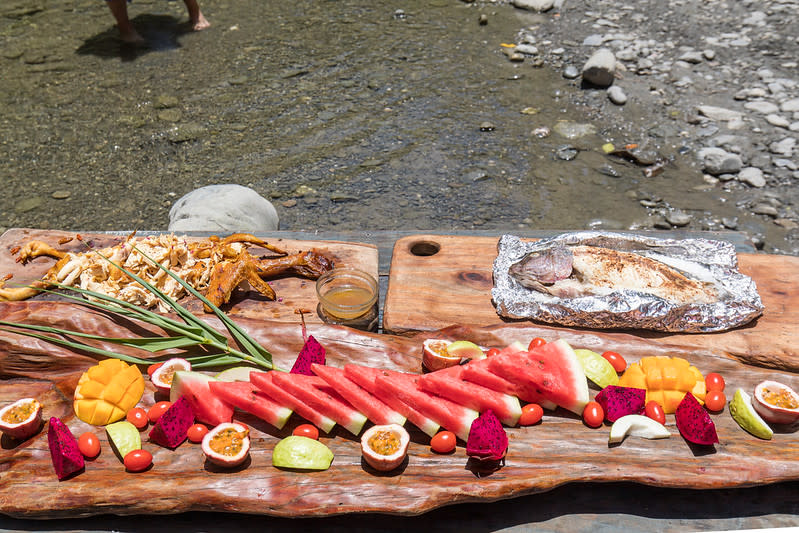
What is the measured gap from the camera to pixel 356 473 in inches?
120

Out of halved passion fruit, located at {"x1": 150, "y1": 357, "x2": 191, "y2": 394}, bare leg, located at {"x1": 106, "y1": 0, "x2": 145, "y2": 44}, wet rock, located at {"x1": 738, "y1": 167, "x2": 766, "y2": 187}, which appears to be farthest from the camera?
bare leg, located at {"x1": 106, "y1": 0, "x2": 145, "y2": 44}

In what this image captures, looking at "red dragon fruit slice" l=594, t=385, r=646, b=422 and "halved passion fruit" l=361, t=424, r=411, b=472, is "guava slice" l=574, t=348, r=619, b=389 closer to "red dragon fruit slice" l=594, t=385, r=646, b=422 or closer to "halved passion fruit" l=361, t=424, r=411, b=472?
"red dragon fruit slice" l=594, t=385, r=646, b=422

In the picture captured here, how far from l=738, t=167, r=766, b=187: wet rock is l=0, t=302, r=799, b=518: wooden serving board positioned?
17.2 ft

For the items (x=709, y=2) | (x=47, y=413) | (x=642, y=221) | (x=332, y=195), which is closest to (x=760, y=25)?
(x=709, y=2)

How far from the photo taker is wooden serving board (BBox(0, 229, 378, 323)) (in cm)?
446

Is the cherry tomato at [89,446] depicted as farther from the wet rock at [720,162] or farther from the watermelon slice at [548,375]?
the wet rock at [720,162]

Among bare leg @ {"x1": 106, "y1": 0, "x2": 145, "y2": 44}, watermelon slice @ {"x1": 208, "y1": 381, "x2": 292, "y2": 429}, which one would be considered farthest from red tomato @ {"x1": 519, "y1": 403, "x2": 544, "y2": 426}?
bare leg @ {"x1": 106, "y1": 0, "x2": 145, "y2": 44}

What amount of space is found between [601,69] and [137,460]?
920cm

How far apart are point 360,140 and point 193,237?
15.1 feet

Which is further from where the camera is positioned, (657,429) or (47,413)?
(47,413)

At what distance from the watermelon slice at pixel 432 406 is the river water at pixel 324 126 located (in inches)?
176

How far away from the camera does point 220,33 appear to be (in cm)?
1252

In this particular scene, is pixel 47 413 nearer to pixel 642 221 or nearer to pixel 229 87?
pixel 642 221

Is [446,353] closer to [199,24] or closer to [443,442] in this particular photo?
[443,442]
